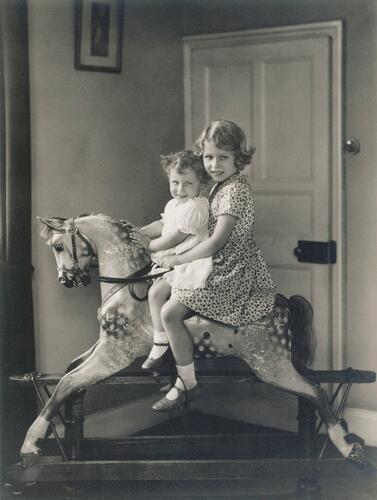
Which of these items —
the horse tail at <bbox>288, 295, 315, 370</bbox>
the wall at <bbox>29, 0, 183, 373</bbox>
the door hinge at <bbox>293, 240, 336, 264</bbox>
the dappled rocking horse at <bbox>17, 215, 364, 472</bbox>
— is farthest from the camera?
the door hinge at <bbox>293, 240, 336, 264</bbox>

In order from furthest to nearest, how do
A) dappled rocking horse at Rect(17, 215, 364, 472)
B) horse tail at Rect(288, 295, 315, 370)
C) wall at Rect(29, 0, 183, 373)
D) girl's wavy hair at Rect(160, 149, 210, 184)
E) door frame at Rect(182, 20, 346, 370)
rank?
door frame at Rect(182, 20, 346, 370), wall at Rect(29, 0, 183, 373), horse tail at Rect(288, 295, 315, 370), dappled rocking horse at Rect(17, 215, 364, 472), girl's wavy hair at Rect(160, 149, 210, 184)

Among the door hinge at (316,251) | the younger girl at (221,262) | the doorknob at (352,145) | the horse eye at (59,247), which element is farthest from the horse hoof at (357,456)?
the doorknob at (352,145)

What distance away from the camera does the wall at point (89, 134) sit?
3492 mm

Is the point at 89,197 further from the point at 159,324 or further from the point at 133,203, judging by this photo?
the point at 159,324

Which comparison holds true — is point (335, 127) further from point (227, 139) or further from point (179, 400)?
point (179, 400)

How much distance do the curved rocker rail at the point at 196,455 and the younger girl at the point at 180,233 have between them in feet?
0.81

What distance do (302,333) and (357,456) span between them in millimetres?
535

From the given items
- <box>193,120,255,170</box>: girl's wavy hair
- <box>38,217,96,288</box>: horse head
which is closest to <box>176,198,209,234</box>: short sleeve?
<box>193,120,255,170</box>: girl's wavy hair

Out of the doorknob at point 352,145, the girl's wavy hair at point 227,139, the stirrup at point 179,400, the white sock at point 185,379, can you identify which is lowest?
the stirrup at point 179,400

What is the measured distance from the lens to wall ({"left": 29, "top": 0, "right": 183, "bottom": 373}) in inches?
137

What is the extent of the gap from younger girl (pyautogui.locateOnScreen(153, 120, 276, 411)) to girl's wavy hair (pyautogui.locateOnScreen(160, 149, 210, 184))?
40mm

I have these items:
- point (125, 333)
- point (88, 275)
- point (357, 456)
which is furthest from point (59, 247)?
point (357, 456)

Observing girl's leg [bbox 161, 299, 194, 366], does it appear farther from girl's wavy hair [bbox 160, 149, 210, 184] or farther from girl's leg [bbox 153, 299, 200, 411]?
girl's wavy hair [bbox 160, 149, 210, 184]

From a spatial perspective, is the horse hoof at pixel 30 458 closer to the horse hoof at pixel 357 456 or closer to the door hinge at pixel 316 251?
the horse hoof at pixel 357 456
